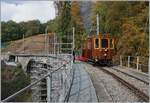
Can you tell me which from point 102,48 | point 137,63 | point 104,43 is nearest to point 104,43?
point 104,43

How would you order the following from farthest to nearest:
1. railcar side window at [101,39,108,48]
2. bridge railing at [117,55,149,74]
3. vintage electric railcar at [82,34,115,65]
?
railcar side window at [101,39,108,48] < vintage electric railcar at [82,34,115,65] < bridge railing at [117,55,149,74]

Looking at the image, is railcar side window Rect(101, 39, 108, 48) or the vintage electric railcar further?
railcar side window Rect(101, 39, 108, 48)

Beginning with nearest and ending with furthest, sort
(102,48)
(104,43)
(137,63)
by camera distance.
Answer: (137,63) < (102,48) < (104,43)

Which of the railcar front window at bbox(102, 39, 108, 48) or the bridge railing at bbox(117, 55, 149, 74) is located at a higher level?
the railcar front window at bbox(102, 39, 108, 48)

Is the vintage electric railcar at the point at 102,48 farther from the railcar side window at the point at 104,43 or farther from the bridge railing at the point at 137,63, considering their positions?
the bridge railing at the point at 137,63

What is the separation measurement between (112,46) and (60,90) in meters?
26.1

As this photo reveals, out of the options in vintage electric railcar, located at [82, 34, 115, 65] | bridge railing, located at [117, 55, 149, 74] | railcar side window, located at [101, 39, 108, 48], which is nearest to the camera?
bridge railing, located at [117, 55, 149, 74]

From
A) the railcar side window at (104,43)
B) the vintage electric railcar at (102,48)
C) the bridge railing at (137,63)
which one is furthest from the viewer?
the railcar side window at (104,43)

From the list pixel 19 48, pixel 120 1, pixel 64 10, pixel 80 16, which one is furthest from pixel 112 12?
pixel 19 48

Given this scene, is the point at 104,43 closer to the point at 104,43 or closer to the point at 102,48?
the point at 104,43

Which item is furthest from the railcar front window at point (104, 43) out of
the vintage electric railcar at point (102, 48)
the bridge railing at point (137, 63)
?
the bridge railing at point (137, 63)

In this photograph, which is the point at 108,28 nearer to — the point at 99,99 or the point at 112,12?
the point at 112,12

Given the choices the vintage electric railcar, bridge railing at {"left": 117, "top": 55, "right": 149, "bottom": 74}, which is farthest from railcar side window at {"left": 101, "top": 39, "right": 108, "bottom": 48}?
→ bridge railing at {"left": 117, "top": 55, "right": 149, "bottom": 74}

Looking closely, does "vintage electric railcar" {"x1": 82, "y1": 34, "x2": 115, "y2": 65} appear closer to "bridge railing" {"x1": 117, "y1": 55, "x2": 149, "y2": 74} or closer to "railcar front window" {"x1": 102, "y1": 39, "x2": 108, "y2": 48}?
"railcar front window" {"x1": 102, "y1": 39, "x2": 108, "y2": 48}
